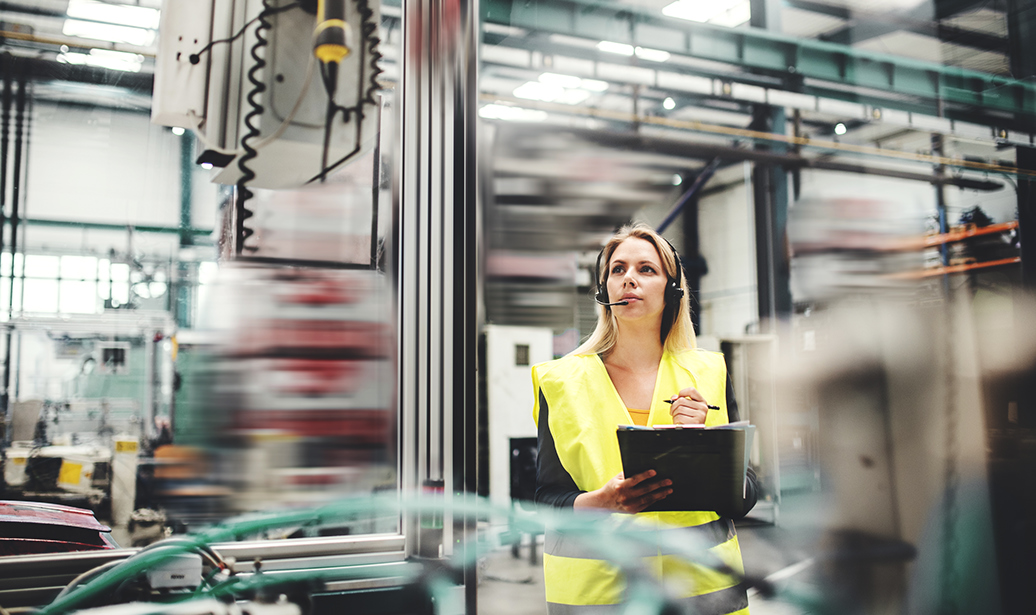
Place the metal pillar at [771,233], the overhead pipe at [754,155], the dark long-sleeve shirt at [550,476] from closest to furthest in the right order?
1. the dark long-sleeve shirt at [550,476]
2. the overhead pipe at [754,155]
3. the metal pillar at [771,233]

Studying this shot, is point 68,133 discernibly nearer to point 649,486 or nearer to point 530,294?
point 530,294

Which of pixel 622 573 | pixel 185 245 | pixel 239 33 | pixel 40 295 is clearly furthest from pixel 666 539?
pixel 185 245

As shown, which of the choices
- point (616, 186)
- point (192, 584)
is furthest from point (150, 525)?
point (616, 186)

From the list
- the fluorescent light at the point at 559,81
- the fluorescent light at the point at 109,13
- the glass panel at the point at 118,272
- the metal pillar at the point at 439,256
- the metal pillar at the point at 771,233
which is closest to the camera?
the metal pillar at the point at 439,256

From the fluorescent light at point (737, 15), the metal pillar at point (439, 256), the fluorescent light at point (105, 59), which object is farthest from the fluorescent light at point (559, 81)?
the metal pillar at point (439, 256)

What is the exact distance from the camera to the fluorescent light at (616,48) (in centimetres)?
510

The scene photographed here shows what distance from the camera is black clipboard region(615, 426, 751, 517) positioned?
3.83 ft

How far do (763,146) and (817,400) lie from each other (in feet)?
18.8

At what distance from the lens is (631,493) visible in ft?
3.95

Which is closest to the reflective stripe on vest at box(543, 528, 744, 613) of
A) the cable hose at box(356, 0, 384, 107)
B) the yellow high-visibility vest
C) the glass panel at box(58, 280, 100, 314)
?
the yellow high-visibility vest

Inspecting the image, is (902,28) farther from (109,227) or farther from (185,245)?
(109,227)

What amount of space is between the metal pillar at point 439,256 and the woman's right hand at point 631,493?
47 centimetres

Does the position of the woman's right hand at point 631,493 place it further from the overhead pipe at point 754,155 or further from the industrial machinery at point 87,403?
the overhead pipe at point 754,155

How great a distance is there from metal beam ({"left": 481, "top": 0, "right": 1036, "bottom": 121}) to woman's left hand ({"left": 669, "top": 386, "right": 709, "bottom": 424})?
12.0 ft
